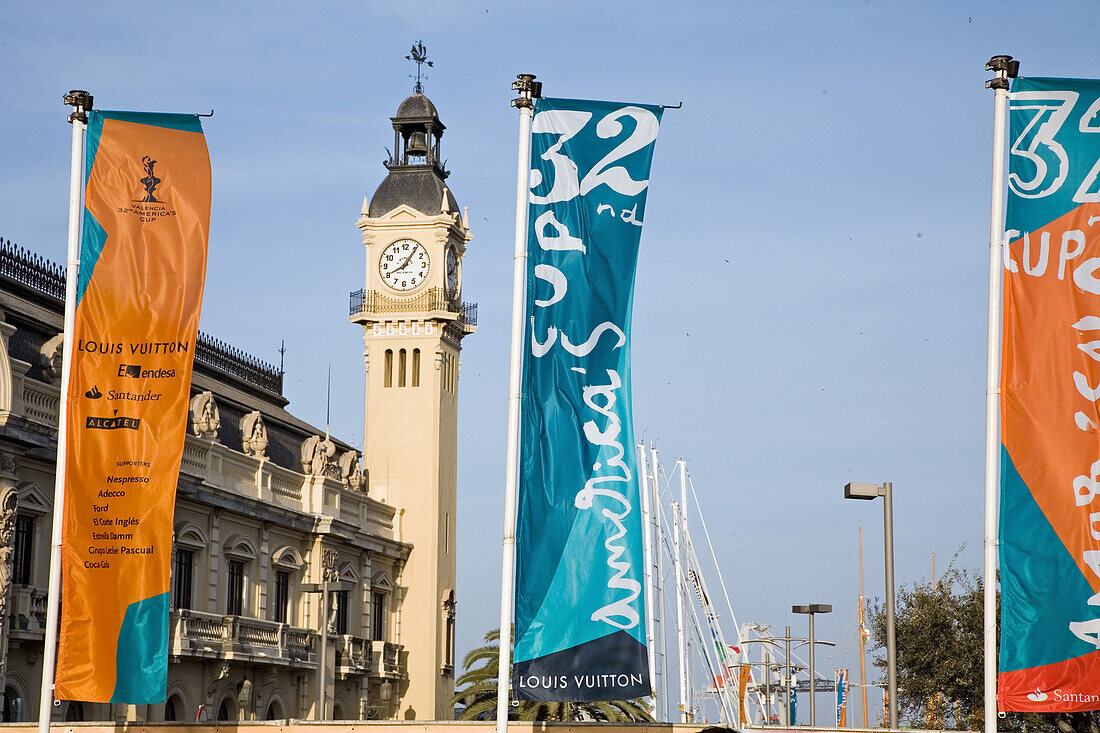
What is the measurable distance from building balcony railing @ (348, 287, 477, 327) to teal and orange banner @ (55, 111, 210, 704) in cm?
4209

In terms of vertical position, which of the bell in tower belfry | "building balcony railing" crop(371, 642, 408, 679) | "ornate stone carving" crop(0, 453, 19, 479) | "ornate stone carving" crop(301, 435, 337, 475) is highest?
the bell in tower belfry

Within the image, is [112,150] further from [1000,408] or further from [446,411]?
[446,411]

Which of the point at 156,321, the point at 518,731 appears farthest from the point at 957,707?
the point at 156,321

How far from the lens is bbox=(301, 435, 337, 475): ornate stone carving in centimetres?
5734

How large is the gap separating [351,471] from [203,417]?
1426 centimetres

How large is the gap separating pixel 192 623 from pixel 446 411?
21650mm

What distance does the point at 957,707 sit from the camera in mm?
45156

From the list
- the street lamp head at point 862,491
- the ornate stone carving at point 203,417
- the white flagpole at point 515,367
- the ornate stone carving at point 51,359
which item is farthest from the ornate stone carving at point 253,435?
the white flagpole at point 515,367

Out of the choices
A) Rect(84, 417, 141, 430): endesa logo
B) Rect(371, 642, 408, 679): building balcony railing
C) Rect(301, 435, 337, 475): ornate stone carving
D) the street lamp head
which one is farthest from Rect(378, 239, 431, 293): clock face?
Rect(84, 417, 141, 430): endesa logo

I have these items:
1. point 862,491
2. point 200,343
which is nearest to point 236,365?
point 200,343

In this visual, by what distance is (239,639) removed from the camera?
49375 millimetres

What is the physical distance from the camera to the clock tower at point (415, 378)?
211 feet

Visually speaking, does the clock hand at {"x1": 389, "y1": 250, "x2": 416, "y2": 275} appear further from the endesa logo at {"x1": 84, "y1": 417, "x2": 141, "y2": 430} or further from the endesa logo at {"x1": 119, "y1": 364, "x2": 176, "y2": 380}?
the endesa logo at {"x1": 84, "y1": 417, "x2": 141, "y2": 430}

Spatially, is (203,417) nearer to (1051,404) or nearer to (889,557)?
(889,557)
